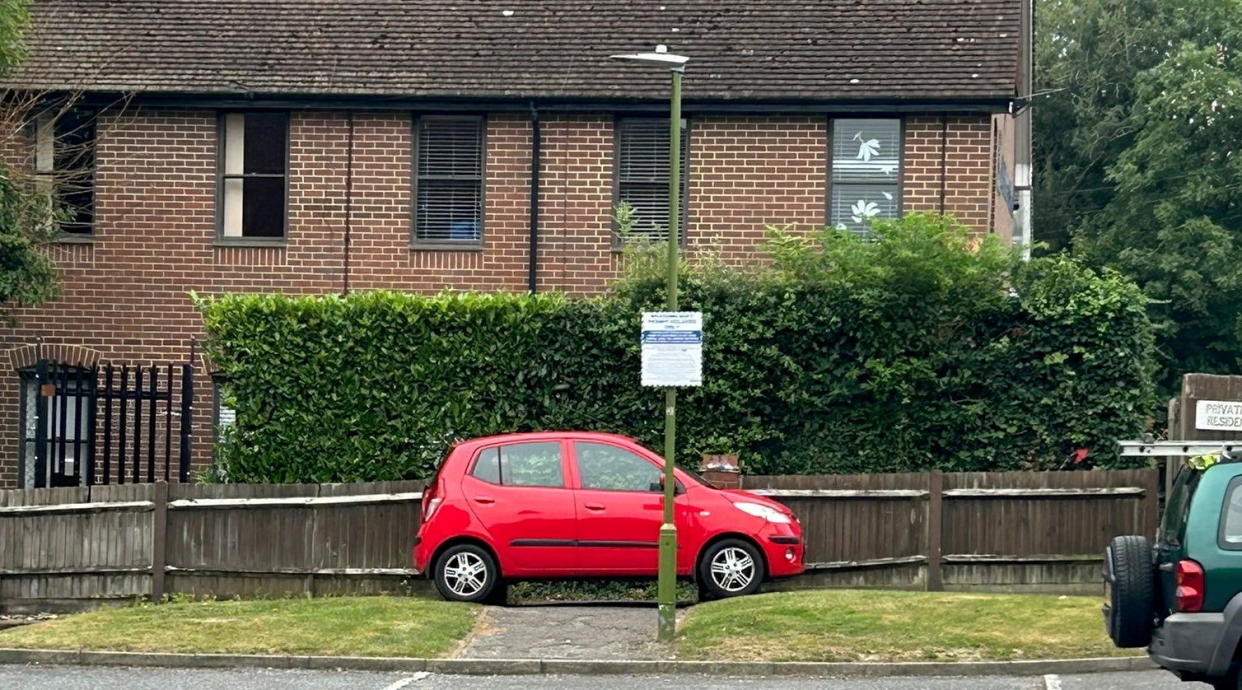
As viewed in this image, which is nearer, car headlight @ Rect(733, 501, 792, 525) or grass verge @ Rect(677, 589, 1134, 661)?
grass verge @ Rect(677, 589, 1134, 661)

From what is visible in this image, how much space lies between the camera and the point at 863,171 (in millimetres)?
22344

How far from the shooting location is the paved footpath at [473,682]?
44.4 feet

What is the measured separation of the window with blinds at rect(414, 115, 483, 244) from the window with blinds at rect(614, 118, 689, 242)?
175 centimetres

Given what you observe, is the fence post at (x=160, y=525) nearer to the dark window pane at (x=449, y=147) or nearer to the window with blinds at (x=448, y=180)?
the window with blinds at (x=448, y=180)

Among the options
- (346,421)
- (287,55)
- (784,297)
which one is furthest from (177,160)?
(784,297)

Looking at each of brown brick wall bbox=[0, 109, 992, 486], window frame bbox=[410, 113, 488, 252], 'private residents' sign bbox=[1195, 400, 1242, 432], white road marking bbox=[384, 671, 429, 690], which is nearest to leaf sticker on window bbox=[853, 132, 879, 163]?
brown brick wall bbox=[0, 109, 992, 486]

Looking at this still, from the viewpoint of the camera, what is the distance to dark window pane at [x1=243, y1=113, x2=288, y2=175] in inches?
909

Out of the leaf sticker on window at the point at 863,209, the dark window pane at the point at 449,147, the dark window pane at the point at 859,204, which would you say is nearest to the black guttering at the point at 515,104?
the dark window pane at the point at 449,147

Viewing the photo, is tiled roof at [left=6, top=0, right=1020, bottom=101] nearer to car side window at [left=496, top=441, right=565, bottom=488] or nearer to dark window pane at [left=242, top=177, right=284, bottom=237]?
dark window pane at [left=242, top=177, right=284, bottom=237]

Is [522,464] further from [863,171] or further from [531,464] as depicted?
[863,171]

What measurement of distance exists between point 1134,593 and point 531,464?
23.5 feet

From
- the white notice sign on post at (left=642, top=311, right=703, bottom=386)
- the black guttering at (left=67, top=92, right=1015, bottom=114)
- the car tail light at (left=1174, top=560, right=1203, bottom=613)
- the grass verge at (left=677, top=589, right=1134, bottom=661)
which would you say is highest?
the black guttering at (left=67, top=92, right=1015, bottom=114)

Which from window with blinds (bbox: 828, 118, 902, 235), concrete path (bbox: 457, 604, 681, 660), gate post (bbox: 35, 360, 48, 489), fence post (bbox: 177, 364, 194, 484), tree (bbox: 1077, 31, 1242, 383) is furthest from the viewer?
tree (bbox: 1077, 31, 1242, 383)

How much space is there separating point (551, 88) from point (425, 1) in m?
2.54
